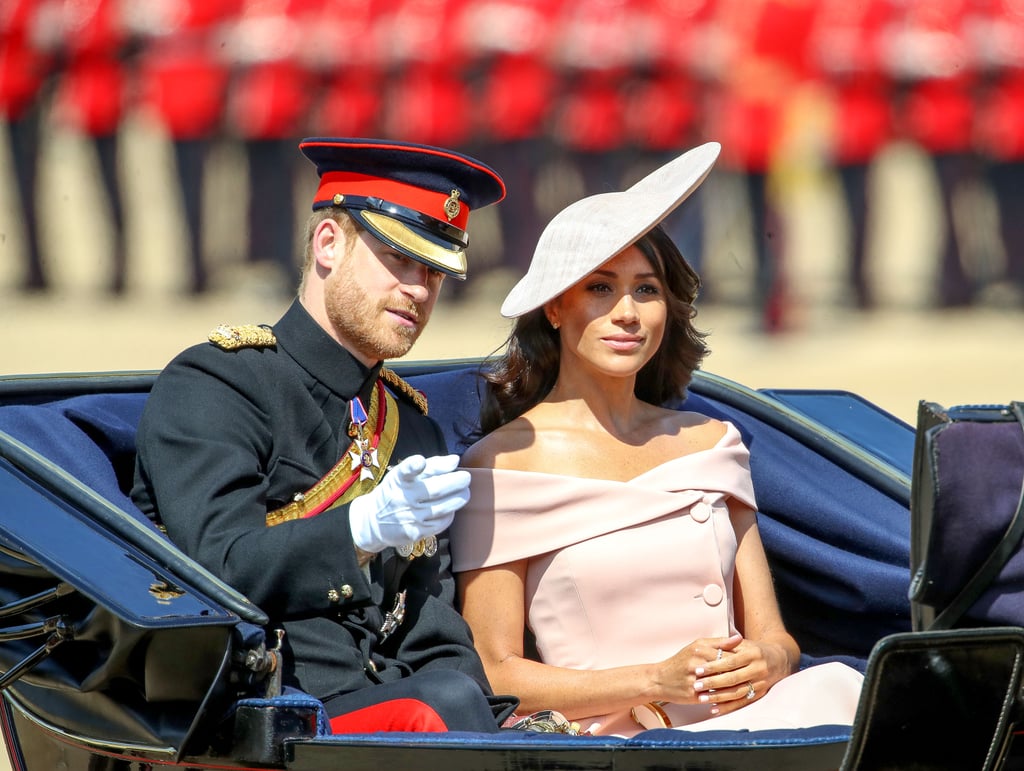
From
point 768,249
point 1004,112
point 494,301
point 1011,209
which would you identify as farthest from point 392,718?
point 1011,209

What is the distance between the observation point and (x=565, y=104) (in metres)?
10.9

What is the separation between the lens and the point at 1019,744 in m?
2.47

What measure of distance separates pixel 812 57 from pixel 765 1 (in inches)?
16.8

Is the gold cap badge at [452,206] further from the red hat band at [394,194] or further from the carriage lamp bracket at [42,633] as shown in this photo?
the carriage lamp bracket at [42,633]

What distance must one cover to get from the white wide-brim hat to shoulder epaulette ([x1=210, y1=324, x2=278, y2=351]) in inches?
18.0

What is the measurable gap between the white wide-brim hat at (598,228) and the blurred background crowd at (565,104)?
6608mm

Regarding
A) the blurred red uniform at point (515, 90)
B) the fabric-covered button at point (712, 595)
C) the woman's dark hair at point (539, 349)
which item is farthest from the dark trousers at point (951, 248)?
the fabric-covered button at point (712, 595)

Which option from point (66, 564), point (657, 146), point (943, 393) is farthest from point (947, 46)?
point (66, 564)

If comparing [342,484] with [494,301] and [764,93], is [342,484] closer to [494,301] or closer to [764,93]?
[764,93]

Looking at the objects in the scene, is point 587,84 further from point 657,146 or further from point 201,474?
point 201,474

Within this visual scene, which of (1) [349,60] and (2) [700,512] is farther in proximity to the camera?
(1) [349,60]

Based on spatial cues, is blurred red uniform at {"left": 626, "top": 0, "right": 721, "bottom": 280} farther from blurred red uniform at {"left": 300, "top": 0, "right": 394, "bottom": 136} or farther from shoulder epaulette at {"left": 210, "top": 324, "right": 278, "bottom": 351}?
shoulder epaulette at {"left": 210, "top": 324, "right": 278, "bottom": 351}

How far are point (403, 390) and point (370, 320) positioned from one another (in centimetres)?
38

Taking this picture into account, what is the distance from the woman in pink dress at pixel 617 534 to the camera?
2906 mm
